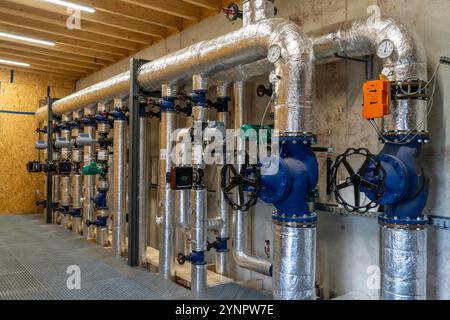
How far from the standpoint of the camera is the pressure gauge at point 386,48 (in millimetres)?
2117

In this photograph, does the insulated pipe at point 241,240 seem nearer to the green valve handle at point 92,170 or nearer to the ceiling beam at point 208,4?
the ceiling beam at point 208,4

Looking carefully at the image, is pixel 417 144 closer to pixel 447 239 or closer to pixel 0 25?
pixel 447 239

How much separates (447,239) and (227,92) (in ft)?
6.62

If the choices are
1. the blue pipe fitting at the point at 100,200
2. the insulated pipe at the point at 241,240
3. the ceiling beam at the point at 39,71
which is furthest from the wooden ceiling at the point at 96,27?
the blue pipe fitting at the point at 100,200

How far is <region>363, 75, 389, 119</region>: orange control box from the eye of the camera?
6.73ft

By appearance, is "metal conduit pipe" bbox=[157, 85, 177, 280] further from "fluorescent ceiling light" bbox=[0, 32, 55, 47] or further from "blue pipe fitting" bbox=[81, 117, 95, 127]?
"fluorescent ceiling light" bbox=[0, 32, 55, 47]

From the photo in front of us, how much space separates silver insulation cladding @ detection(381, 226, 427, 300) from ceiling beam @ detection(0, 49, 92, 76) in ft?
18.3

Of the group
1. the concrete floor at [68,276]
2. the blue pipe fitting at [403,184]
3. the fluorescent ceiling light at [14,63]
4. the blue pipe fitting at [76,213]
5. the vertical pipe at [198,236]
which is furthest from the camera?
the fluorescent ceiling light at [14,63]

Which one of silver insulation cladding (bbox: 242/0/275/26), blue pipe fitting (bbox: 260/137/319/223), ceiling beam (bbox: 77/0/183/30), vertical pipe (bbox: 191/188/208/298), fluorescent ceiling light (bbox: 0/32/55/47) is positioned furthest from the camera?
fluorescent ceiling light (bbox: 0/32/55/47)

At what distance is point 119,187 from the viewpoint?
4.07 meters

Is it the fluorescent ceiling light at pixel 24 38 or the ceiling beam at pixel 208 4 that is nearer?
the ceiling beam at pixel 208 4

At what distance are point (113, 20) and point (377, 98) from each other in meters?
3.19

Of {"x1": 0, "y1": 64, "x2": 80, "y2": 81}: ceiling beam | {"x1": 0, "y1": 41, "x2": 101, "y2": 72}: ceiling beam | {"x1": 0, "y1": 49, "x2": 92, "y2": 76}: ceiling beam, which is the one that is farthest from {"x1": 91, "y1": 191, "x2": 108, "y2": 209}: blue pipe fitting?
{"x1": 0, "y1": 64, "x2": 80, "y2": 81}: ceiling beam
